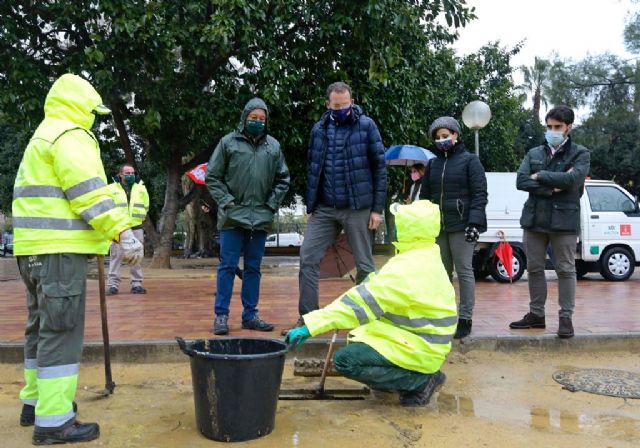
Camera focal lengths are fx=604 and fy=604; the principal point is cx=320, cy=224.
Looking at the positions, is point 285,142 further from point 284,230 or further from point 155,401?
point 284,230

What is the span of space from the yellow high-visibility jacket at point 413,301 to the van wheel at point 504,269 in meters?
7.50

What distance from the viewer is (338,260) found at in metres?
6.75

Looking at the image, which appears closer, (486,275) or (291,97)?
(486,275)

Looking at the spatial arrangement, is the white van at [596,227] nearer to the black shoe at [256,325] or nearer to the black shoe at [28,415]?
the black shoe at [256,325]

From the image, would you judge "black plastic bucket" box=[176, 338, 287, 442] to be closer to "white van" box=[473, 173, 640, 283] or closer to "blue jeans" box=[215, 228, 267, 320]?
"blue jeans" box=[215, 228, 267, 320]

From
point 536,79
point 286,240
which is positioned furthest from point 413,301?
point 536,79

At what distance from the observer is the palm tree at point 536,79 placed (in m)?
34.2

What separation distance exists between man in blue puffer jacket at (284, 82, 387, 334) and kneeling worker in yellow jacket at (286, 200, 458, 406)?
1171 millimetres

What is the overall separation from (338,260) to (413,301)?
11.1ft

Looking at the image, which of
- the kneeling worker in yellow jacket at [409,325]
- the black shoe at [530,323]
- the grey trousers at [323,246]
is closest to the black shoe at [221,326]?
the grey trousers at [323,246]

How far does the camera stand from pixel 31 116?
11188 millimetres

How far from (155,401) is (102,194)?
4.62 ft

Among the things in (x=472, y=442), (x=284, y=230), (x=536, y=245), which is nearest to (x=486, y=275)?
(x=536, y=245)

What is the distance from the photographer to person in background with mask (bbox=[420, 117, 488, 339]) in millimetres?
5012
